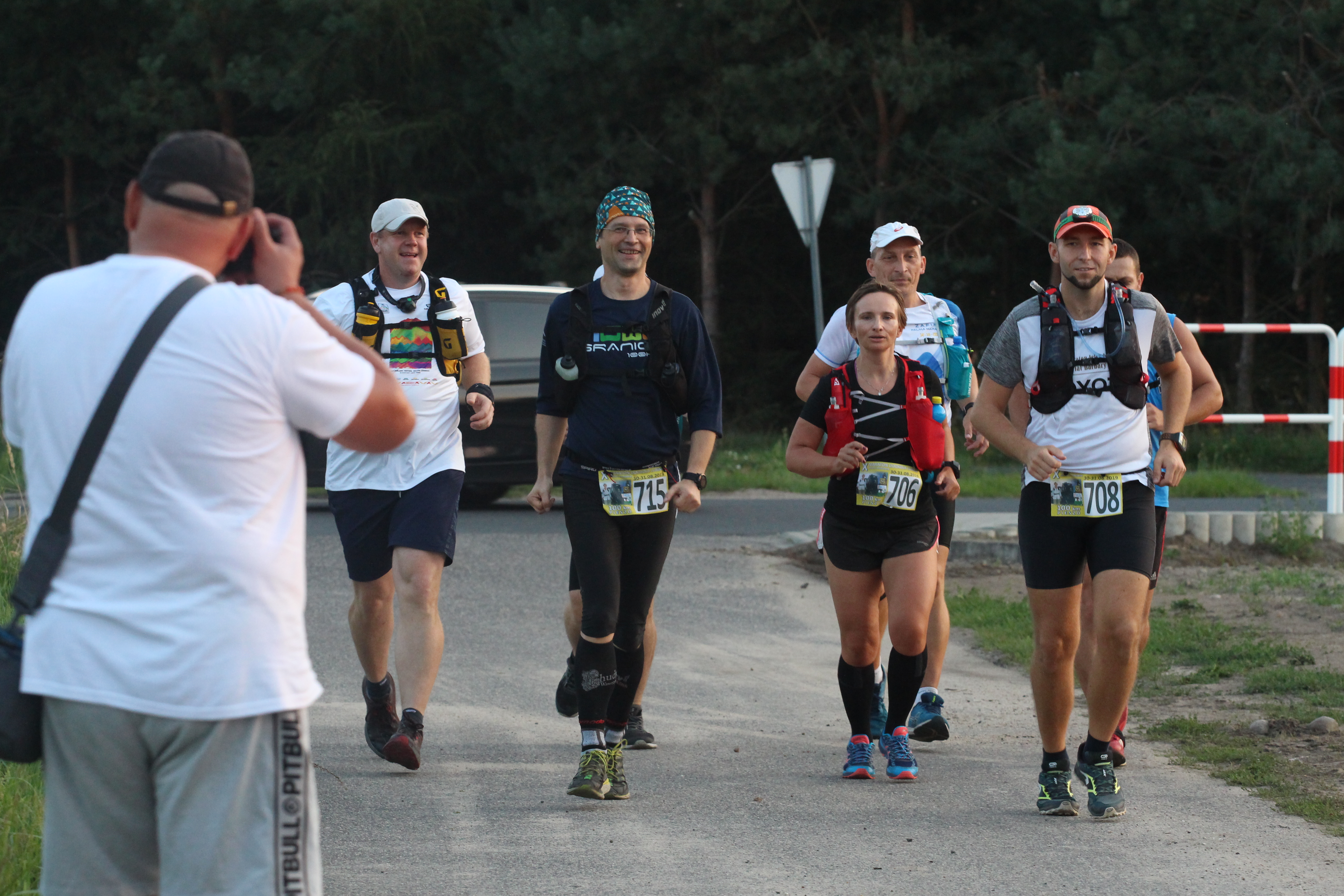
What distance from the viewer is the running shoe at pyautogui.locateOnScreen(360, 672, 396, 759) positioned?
21.2ft

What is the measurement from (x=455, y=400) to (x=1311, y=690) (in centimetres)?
404

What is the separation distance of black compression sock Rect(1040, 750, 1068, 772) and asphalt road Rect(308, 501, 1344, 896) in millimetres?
176

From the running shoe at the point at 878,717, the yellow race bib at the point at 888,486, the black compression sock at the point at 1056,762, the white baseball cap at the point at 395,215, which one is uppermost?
the white baseball cap at the point at 395,215

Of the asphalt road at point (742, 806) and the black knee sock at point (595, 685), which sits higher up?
the black knee sock at point (595, 685)

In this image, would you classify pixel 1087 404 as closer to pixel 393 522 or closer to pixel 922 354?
pixel 922 354

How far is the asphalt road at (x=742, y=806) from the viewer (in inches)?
191

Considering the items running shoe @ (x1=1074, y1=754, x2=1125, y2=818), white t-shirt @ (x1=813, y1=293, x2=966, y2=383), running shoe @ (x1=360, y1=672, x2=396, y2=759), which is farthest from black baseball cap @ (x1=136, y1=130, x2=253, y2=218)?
white t-shirt @ (x1=813, y1=293, x2=966, y2=383)

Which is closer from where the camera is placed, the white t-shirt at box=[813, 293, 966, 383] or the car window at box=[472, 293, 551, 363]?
the white t-shirt at box=[813, 293, 966, 383]

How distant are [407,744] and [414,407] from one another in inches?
49.3

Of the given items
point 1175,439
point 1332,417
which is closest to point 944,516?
point 1175,439

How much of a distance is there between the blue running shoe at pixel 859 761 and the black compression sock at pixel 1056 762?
2.25 feet

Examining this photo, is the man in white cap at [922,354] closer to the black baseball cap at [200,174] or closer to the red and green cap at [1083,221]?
the red and green cap at [1083,221]

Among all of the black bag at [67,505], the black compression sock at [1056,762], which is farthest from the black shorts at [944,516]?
the black bag at [67,505]

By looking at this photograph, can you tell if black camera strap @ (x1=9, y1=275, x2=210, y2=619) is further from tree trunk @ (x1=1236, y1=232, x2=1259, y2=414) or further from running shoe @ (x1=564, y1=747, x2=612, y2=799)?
tree trunk @ (x1=1236, y1=232, x2=1259, y2=414)
